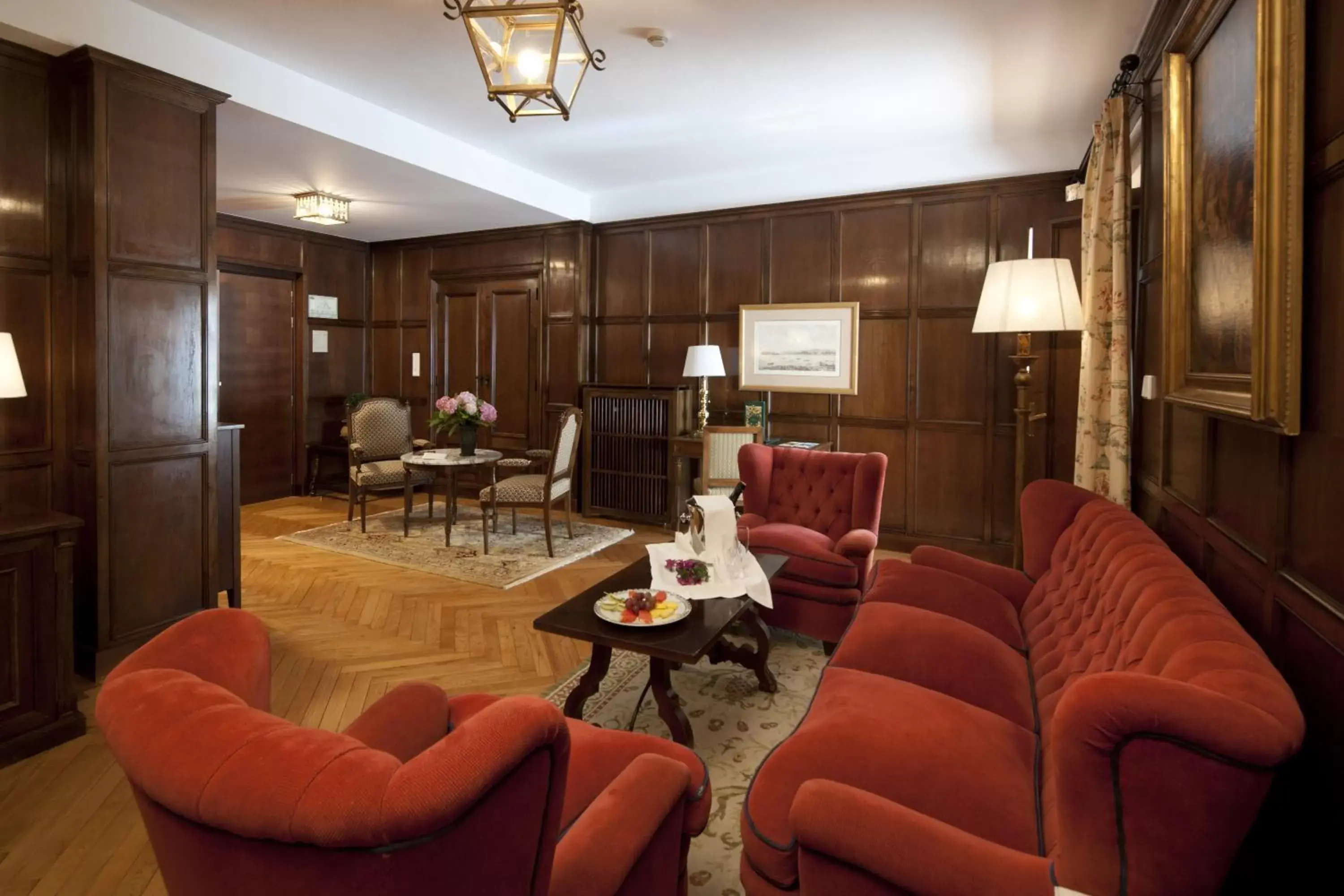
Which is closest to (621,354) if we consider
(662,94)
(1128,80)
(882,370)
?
(882,370)

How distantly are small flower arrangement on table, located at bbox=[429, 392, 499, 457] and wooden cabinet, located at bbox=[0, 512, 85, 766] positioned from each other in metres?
3.02

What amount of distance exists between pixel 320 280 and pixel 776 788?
23.7ft

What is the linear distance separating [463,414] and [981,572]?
396cm

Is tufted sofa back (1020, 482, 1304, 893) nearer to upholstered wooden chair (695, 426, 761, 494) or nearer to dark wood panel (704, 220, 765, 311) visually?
upholstered wooden chair (695, 426, 761, 494)

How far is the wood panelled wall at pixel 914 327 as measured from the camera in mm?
4906

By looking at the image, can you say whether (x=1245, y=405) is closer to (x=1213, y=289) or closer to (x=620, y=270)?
(x=1213, y=289)

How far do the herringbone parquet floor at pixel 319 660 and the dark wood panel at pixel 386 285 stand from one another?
2.66 meters

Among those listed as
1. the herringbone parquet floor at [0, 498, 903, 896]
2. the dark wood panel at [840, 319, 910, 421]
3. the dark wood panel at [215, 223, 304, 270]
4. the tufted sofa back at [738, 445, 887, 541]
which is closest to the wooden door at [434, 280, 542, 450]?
the dark wood panel at [215, 223, 304, 270]

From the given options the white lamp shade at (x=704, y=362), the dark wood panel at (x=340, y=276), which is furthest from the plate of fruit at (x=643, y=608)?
the dark wood panel at (x=340, y=276)

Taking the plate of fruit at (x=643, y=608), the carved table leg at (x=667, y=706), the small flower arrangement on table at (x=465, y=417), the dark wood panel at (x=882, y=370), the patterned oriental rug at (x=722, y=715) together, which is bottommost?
the patterned oriental rug at (x=722, y=715)

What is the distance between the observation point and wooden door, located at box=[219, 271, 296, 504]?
6.52 meters

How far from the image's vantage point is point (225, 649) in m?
1.10

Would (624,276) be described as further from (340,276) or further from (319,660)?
(319,660)

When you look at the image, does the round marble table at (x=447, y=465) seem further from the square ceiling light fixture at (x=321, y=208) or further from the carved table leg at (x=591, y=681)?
the carved table leg at (x=591, y=681)
